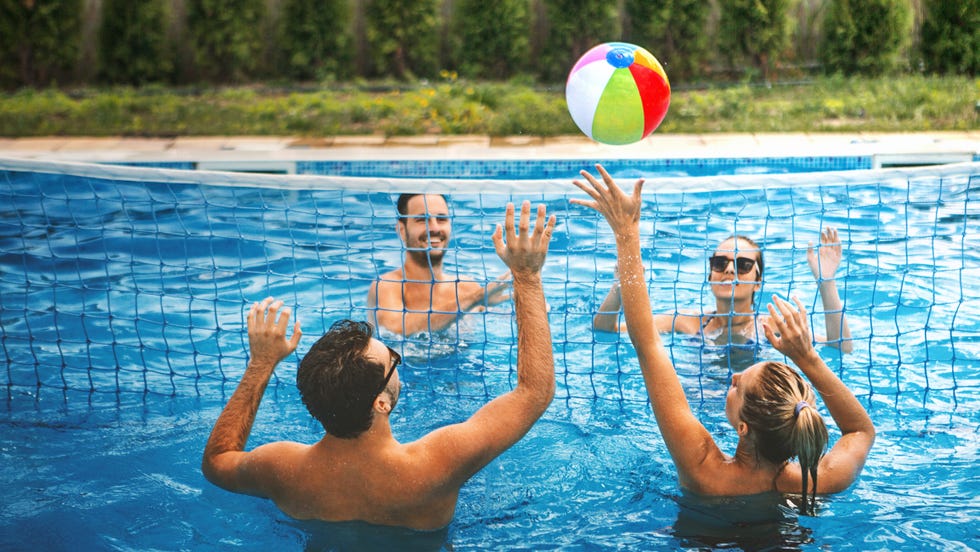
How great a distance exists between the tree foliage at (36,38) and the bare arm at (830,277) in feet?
39.5

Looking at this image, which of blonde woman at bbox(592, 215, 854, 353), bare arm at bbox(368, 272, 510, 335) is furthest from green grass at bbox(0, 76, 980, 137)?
blonde woman at bbox(592, 215, 854, 353)

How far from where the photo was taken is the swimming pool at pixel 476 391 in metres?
4.31

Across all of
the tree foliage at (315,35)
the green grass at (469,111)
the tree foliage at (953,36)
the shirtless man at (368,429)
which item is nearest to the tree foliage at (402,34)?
the tree foliage at (315,35)

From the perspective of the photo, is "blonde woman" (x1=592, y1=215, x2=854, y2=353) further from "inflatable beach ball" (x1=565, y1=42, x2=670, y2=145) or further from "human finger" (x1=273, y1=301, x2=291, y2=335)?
"human finger" (x1=273, y1=301, x2=291, y2=335)

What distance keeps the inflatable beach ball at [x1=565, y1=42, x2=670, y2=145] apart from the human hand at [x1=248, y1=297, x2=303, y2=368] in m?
2.38

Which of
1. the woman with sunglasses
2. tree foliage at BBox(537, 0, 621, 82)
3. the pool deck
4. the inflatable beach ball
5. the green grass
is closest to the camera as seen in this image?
the woman with sunglasses

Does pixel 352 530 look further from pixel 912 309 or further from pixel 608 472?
pixel 912 309

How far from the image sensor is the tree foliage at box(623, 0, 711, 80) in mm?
13898

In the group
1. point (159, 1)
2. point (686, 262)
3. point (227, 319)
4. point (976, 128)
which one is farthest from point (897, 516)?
point (159, 1)

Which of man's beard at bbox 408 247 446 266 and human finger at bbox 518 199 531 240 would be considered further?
man's beard at bbox 408 247 446 266

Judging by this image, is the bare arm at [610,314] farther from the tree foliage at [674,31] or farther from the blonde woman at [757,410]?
the tree foliage at [674,31]

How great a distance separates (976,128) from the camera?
35.0ft

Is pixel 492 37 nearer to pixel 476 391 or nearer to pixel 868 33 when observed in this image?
pixel 868 33

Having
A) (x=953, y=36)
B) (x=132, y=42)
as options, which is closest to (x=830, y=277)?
(x=953, y=36)
